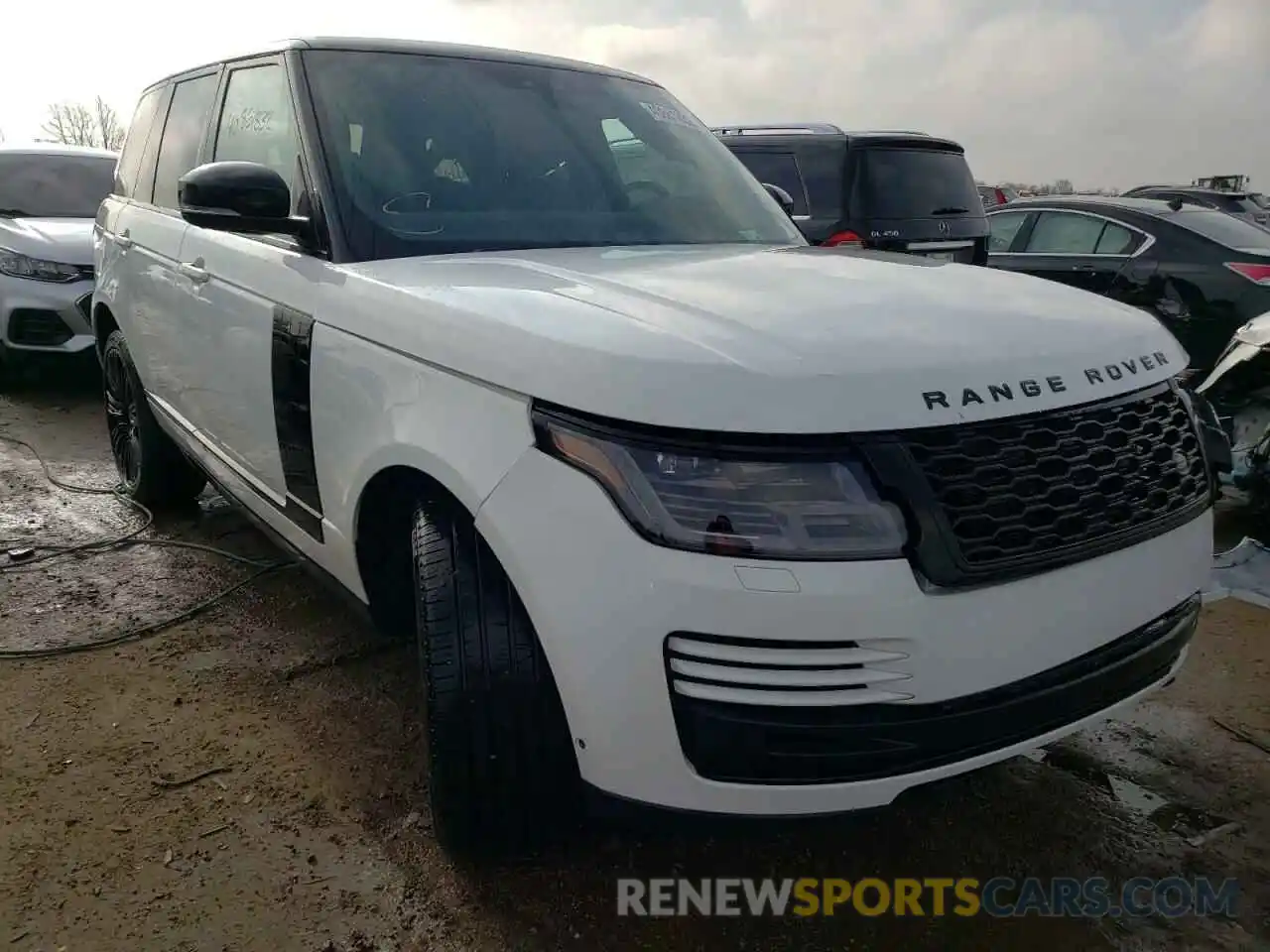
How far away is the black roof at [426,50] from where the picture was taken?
2814 millimetres

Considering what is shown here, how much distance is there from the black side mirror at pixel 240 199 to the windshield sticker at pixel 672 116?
1288 mm

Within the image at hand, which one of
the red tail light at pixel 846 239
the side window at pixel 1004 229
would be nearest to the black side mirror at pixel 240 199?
the red tail light at pixel 846 239

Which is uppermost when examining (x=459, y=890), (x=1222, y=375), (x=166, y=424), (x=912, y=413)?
(x=912, y=413)

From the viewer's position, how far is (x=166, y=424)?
12.8 ft

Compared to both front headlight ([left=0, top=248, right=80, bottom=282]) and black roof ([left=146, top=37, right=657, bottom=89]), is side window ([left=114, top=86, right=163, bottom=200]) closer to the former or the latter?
black roof ([left=146, top=37, right=657, bottom=89])

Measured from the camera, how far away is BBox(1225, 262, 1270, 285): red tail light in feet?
20.3

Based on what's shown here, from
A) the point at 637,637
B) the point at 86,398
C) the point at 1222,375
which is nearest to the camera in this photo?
the point at 637,637

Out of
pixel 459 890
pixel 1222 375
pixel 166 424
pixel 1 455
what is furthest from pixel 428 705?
pixel 1 455

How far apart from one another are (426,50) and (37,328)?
5214 mm

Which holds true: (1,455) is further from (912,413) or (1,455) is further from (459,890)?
(912,413)

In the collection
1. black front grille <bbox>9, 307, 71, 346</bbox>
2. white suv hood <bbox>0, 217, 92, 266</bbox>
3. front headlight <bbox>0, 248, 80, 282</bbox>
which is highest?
white suv hood <bbox>0, 217, 92, 266</bbox>

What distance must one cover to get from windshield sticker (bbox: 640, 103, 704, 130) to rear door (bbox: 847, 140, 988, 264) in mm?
3183

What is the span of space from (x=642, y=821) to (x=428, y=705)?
0.51 m

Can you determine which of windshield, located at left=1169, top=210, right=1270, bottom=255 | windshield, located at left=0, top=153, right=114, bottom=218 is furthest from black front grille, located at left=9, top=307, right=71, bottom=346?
windshield, located at left=1169, top=210, right=1270, bottom=255
